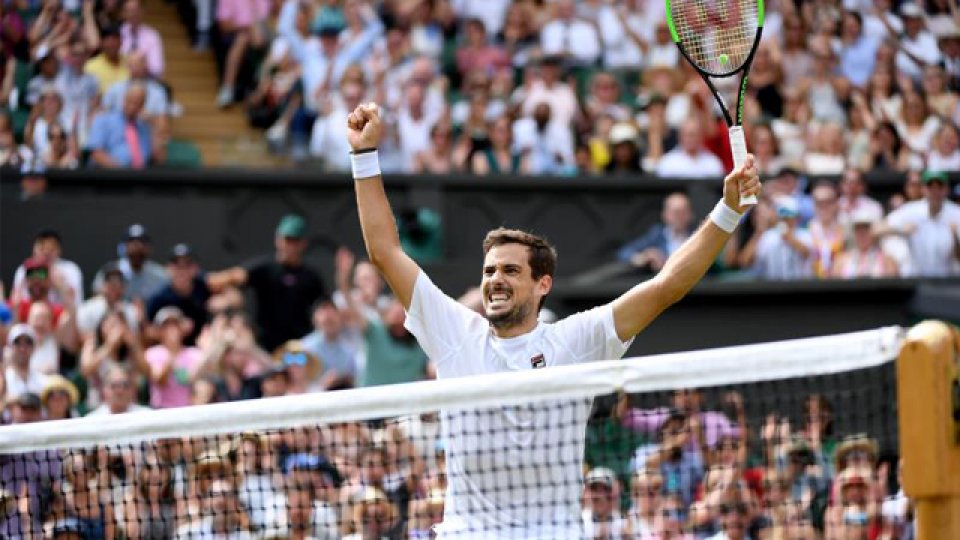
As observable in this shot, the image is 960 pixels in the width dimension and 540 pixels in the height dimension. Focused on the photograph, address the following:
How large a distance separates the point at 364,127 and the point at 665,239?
8.78 m

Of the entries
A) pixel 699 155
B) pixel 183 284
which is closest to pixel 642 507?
pixel 183 284

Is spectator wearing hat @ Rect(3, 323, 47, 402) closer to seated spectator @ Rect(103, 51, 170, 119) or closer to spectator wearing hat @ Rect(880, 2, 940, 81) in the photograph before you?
seated spectator @ Rect(103, 51, 170, 119)

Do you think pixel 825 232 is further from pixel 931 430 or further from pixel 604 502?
pixel 931 430

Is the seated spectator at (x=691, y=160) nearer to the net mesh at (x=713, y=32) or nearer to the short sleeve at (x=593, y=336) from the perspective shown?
the net mesh at (x=713, y=32)

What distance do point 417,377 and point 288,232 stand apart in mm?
2030

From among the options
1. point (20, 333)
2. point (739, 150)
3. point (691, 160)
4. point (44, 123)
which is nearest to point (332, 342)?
point (20, 333)

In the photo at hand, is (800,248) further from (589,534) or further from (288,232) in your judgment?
(589,534)

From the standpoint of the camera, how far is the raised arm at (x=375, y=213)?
7.65m

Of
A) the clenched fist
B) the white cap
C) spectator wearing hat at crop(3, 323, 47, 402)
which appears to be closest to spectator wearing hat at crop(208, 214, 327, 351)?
the white cap

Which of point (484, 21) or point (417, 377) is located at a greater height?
point (484, 21)

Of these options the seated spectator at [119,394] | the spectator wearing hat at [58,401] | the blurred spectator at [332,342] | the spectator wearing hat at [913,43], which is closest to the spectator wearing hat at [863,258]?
the spectator wearing hat at [913,43]

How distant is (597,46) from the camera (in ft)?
63.3

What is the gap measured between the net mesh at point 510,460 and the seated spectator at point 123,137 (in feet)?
17.9

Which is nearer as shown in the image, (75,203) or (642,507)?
(642,507)
